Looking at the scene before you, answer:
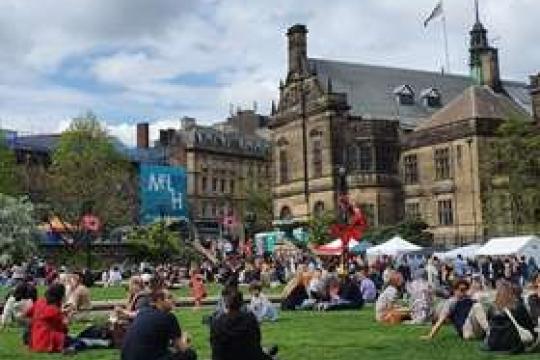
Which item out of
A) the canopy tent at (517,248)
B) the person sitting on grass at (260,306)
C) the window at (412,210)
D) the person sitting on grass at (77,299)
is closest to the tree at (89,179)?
the window at (412,210)

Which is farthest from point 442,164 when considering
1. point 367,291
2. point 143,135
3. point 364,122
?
point 143,135

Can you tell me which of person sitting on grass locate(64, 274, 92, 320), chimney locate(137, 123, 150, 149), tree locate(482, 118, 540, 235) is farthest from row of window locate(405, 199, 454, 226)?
chimney locate(137, 123, 150, 149)

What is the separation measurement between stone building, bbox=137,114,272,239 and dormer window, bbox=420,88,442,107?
30781 mm

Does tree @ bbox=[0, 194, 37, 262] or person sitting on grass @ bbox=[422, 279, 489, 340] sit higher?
tree @ bbox=[0, 194, 37, 262]

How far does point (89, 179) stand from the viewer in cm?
7806

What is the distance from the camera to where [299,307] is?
28.6 meters

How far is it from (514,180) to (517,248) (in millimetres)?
16236

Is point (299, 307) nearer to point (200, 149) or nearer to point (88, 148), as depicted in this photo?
point (88, 148)

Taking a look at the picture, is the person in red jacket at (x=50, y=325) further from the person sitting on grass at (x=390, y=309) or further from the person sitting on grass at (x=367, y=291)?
the person sitting on grass at (x=367, y=291)

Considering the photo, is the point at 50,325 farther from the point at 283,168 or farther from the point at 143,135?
the point at 143,135

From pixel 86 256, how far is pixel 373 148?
81.0ft

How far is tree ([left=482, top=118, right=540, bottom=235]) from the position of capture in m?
60.1

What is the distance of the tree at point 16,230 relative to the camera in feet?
232

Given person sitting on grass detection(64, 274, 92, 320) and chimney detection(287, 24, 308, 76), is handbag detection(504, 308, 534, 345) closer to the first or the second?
person sitting on grass detection(64, 274, 92, 320)
